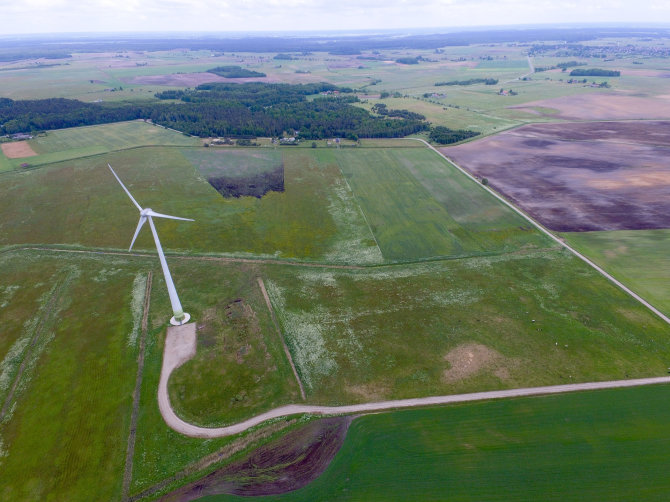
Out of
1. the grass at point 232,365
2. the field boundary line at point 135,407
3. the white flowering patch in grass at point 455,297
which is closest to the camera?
the field boundary line at point 135,407

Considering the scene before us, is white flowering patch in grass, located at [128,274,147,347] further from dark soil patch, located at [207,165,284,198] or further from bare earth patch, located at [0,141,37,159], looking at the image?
bare earth patch, located at [0,141,37,159]

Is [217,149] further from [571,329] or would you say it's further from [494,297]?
[571,329]

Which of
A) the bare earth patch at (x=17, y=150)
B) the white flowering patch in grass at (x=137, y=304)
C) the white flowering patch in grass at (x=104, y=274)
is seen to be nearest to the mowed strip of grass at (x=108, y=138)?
the bare earth patch at (x=17, y=150)

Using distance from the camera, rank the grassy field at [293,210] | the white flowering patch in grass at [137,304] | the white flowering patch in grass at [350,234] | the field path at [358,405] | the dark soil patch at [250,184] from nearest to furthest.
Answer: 1. the field path at [358,405]
2. the white flowering patch in grass at [137,304]
3. the white flowering patch in grass at [350,234]
4. the grassy field at [293,210]
5. the dark soil patch at [250,184]

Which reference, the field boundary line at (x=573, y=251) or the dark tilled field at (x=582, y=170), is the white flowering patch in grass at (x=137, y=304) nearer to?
the field boundary line at (x=573, y=251)

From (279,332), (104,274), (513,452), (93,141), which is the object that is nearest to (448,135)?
(279,332)

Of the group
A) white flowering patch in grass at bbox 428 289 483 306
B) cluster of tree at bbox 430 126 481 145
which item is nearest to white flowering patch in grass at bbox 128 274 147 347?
white flowering patch in grass at bbox 428 289 483 306
